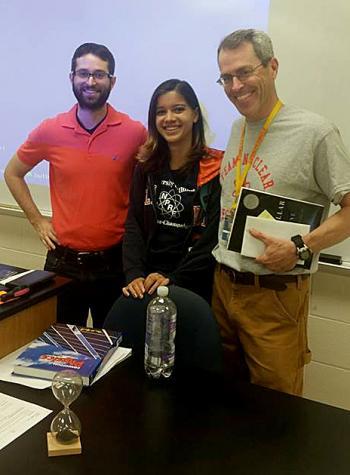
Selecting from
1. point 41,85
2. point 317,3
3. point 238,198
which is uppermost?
point 317,3

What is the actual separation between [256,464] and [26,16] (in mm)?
2576

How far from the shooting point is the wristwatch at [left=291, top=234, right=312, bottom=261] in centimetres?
159

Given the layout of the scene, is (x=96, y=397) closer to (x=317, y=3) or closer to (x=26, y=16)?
(x=317, y=3)

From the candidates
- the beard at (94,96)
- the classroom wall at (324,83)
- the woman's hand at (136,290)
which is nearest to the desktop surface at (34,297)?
the woman's hand at (136,290)

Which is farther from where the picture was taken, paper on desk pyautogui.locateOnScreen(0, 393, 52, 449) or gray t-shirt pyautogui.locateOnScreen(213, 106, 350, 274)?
gray t-shirt pyautogui.locateOnScreen(213, 106, 350, 274)

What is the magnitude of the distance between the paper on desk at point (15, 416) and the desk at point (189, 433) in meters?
0.02

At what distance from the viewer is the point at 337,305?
2168mm

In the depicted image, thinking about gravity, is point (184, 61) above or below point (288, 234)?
above

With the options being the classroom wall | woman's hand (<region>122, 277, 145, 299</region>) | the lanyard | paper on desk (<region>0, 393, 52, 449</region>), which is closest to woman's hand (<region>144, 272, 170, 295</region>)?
woman's hand (<region>122, 277, 145, 299</region>)

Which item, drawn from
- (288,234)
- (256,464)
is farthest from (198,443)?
(288,234)

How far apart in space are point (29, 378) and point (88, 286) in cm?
94

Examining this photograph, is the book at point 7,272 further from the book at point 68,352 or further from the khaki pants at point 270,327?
the khaki pants at point 270,327

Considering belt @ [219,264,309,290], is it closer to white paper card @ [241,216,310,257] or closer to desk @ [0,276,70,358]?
white paper card @ [241,216,310,257]

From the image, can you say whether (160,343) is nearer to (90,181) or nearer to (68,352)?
(68,352)
